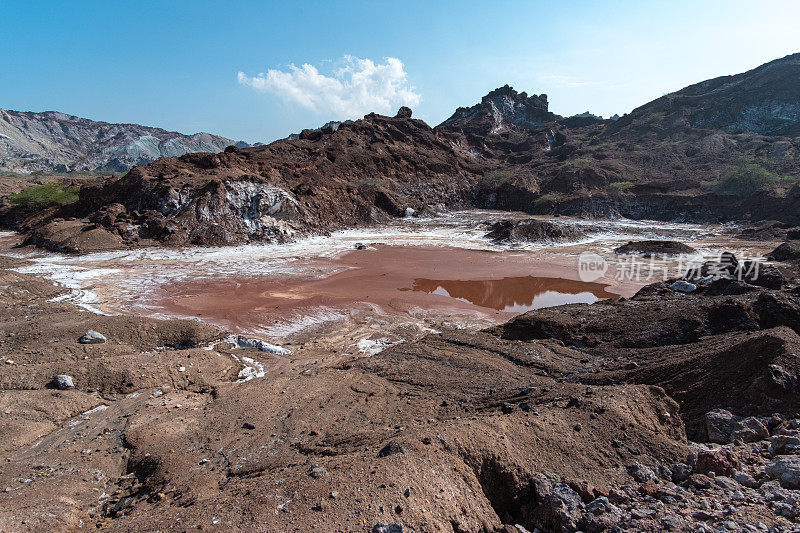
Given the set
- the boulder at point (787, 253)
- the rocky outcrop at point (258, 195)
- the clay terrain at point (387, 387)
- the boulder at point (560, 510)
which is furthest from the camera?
the rocky outcrop at point (258, 195)

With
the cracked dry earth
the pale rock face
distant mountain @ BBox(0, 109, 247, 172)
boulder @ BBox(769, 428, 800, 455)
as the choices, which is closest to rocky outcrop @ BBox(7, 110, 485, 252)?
the pale rock face

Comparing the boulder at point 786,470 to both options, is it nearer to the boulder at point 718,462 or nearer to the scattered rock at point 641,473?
the boulder at point 718,462

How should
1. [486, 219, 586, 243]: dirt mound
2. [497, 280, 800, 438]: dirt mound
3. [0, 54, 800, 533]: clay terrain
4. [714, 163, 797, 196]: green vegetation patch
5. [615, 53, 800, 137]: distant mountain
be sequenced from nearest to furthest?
[0, 54, 800, 533]: clay terrain, [497, 280, 800, 438]: dirt mound, [486, 219, 586, 243]: dirt mound, [714, 163, 797, 196]: green vegetation patch, [615, 53, 800, 137]: distant mountain

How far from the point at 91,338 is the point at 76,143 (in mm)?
139941

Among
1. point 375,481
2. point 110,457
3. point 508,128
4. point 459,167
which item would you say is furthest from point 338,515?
point 508,128

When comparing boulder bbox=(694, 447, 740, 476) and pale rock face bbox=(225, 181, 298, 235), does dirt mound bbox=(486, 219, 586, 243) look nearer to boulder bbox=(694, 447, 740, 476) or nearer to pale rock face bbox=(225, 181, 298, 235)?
pale rock face bbox=(225, 181, 298, 235)

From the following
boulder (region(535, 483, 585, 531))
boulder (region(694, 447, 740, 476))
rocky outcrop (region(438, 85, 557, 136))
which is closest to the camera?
boulder (region(535, 483, 585, 531))

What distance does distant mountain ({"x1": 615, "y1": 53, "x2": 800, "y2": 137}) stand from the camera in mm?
47500

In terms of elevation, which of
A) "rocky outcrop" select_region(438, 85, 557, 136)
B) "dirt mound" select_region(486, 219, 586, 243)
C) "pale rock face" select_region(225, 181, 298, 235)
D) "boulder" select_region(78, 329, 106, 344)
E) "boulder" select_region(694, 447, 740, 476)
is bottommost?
"boulder" select_region(694, 447, 740, 476)

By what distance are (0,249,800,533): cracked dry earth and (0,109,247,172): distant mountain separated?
10252 centimetres

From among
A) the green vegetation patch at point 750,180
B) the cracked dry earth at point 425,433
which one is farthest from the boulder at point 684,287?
the green vegetation patch at point 750,180

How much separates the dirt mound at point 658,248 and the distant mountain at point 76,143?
106 metres

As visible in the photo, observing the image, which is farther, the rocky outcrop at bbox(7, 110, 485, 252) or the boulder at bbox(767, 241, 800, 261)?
the rocky outcrop at bbox(7, 110, 485, 252)

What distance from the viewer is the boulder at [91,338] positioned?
6.94m
